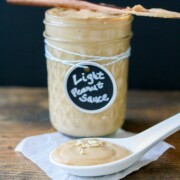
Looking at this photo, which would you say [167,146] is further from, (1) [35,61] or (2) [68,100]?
(1) [35,61]

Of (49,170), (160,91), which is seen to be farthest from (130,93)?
(49,170)

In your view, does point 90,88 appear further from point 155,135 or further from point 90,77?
point 155,135

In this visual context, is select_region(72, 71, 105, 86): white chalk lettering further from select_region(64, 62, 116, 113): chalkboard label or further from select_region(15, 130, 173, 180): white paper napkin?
select_region(15, 130, 173, 180): white paper napkin

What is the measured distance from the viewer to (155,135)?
63cm

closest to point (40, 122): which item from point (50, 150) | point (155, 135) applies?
point (50, 150)

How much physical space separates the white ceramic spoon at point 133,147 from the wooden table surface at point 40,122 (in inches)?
1.0

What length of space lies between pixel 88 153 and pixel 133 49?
39cm

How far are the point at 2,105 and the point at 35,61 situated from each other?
0.48 feet

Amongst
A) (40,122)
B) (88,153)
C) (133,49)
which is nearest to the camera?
(88,153)

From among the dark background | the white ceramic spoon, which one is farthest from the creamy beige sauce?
the dark background

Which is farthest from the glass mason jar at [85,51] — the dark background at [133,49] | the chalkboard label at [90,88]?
the dark background at [133,49]

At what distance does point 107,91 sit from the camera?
673mm

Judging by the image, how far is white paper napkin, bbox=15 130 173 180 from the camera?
0.58 metres

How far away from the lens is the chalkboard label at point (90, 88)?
660mm
